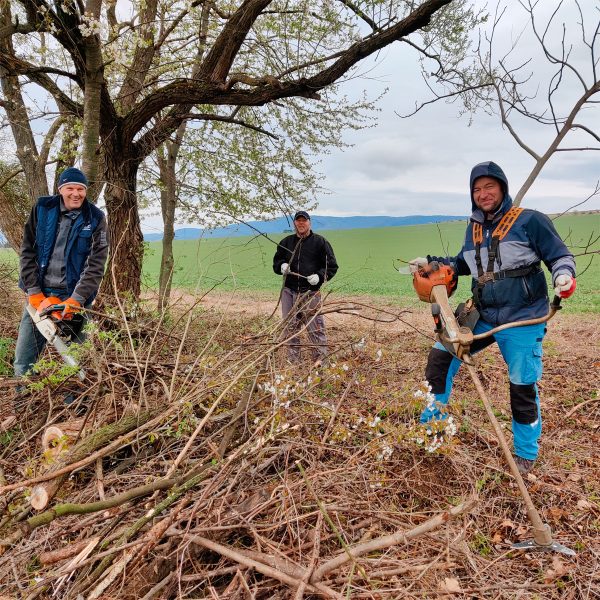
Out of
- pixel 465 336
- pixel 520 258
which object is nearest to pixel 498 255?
pixel 520 258

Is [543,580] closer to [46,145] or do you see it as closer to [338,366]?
[338,366]

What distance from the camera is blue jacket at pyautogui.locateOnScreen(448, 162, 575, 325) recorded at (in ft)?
9.82

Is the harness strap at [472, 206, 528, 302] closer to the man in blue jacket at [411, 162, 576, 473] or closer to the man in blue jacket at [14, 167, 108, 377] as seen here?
the man in blue jacket at [411, 162, 576, 473]

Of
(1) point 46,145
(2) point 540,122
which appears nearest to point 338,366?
(2) point 540,122

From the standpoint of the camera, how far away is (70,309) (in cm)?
370

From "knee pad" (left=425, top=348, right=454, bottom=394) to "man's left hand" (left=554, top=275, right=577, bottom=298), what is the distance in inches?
37.9

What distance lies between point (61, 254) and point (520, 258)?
3.78 metres

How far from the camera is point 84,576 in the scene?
2.08m

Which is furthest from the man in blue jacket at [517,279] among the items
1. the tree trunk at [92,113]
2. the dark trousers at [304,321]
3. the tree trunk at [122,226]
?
the tree trunk at [122,226]

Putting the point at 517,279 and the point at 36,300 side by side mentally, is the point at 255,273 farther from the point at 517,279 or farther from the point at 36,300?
the point at 517,279

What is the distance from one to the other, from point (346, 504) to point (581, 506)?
1.78 meters

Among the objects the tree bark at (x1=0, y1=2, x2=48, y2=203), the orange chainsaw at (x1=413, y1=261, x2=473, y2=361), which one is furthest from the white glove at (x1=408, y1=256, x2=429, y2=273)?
the tree bark at (x1=0, y1=2, x2=48, y2=203)

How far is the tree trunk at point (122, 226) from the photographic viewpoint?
5.96 metres

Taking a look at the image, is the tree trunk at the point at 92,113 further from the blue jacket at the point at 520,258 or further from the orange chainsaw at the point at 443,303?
the blue jacket at the point at 520,258
